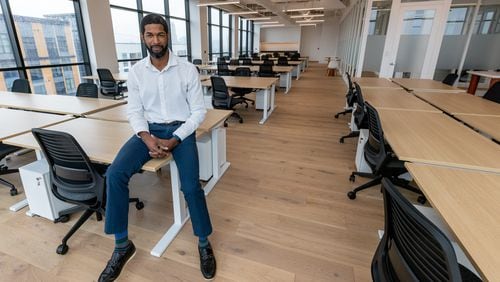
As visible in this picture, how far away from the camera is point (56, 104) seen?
9.61 feet

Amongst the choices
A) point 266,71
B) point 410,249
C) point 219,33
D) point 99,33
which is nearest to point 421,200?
point 410,249

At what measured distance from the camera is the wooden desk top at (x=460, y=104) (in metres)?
2.64

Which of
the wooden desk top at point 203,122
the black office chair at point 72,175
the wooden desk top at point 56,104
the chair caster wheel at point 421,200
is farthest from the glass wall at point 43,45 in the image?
the chair caster wheel at point 421,200

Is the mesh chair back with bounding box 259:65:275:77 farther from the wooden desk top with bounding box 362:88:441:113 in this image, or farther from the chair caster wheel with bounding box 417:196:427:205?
the chair caster wheel with bounding box 417:196:427:205

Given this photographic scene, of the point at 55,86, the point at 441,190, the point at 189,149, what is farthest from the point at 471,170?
→ the point at 55,86

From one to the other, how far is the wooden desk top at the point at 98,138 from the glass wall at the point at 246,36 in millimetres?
14449

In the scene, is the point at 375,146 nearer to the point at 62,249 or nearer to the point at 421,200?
the point at 421,200

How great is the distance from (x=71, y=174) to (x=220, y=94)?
282 cm

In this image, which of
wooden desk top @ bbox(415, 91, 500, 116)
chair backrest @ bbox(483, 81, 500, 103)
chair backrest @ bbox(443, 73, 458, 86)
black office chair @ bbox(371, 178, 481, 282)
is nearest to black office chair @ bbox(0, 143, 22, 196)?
black office chair @ bbox(371, 178, 481, 282)

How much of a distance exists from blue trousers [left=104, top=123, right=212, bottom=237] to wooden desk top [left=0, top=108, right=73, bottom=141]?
107 centimetres

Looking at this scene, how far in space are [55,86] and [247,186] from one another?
552 cm

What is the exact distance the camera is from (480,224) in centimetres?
96

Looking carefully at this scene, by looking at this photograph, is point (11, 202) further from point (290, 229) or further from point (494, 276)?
point (494, 276)

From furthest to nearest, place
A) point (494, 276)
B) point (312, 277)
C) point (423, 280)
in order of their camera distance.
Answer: point (312, 277) < point (423, 280) < point (494, 276)
